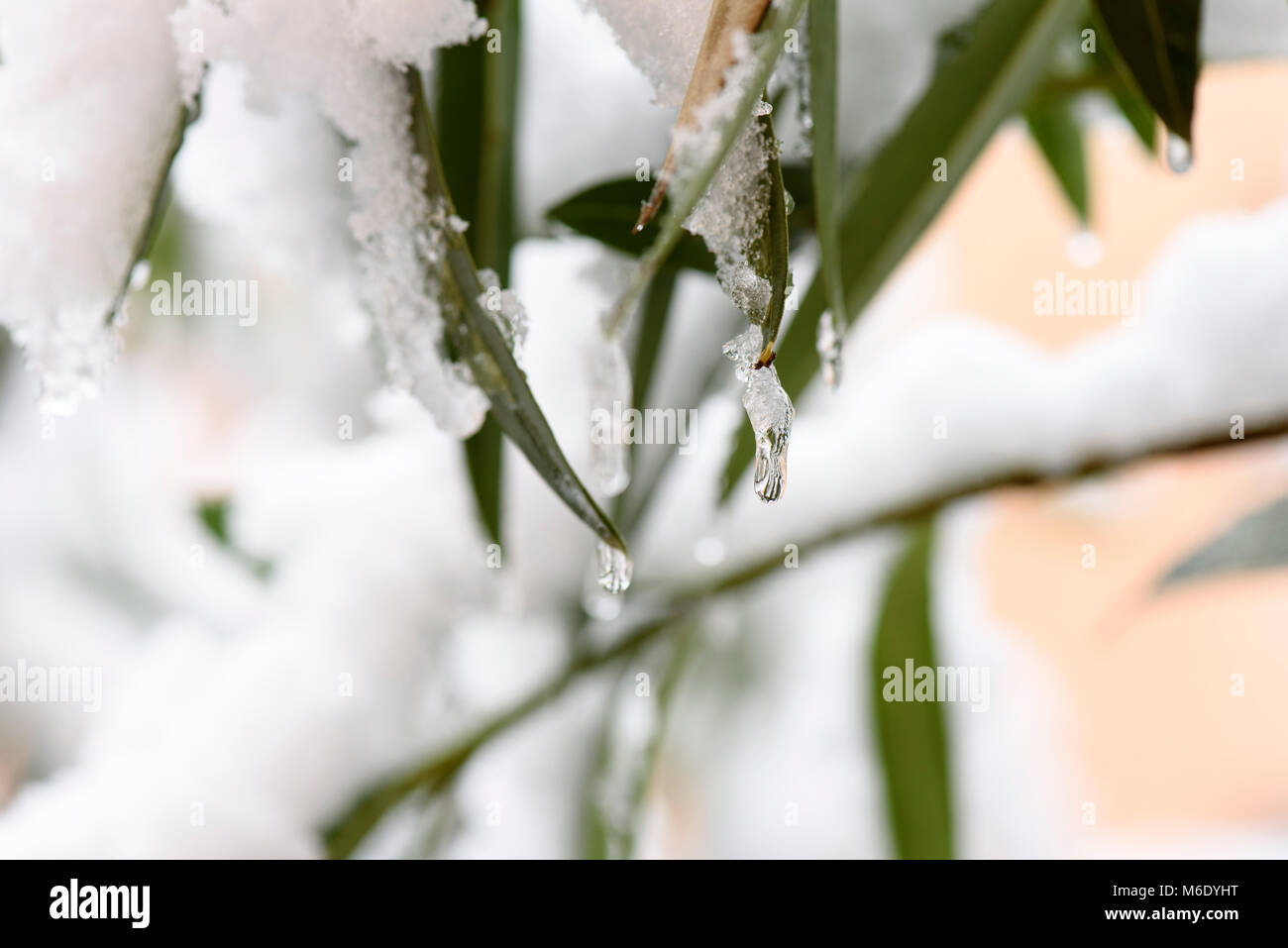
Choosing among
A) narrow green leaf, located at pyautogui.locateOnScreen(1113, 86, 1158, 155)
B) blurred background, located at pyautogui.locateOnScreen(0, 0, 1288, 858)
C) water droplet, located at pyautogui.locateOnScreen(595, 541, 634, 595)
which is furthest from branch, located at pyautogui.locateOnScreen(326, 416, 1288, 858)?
water droplet, located at pyautogui.locateOnScreen(595, 541, 634, 595)

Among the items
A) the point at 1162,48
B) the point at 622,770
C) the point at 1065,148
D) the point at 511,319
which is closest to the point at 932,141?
the point at 1162,48

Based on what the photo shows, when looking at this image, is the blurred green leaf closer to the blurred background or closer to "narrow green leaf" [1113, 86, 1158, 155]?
the blurred background

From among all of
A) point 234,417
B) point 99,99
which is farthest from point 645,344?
point 234,417

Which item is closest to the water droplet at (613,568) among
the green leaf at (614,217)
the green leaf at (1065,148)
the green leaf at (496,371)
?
the green leaf at (496,371)

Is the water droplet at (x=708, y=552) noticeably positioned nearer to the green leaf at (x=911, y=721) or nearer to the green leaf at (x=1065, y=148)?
the green leaf at (x=911, y=721)

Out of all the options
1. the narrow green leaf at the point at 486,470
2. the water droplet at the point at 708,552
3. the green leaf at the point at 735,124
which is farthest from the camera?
the water droplet at the point at 708,552
